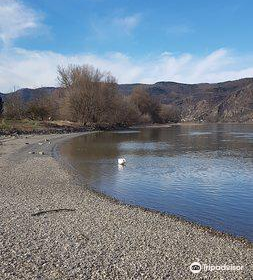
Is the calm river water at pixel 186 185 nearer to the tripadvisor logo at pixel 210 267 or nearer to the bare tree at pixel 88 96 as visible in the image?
the tripadvisor logo at pixel 210 267

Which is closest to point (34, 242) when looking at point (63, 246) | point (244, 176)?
point (63, 246)

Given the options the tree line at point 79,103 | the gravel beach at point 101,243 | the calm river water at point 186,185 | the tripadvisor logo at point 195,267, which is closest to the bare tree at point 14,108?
the tree line at point 79,103

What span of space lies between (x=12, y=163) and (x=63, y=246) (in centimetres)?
2017

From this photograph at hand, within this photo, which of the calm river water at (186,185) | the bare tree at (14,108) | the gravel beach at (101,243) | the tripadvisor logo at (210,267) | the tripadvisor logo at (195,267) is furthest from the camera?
the bare tree at (14,108)

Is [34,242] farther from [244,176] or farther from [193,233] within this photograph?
[244,176]

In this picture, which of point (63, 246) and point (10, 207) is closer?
point (63, 246)

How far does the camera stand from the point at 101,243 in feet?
36.7

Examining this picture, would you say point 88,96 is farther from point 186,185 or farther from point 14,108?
point 186,185

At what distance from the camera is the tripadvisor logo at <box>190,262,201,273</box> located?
30.6ft

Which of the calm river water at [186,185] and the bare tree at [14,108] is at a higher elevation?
the bare tree at [14,108]

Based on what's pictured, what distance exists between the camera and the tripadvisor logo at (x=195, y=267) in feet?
30.6

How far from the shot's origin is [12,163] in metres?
29.9

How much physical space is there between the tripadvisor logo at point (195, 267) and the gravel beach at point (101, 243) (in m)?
0.10

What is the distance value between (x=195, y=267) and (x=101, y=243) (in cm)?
280
